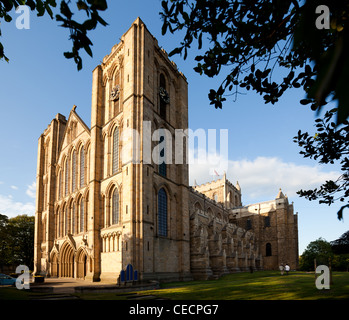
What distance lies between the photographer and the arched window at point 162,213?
29.2 m

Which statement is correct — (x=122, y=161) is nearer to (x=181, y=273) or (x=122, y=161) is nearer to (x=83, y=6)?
(x=181, y=273)

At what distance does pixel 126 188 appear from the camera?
25969 mm

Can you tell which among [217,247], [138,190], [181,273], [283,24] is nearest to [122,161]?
[138,190]

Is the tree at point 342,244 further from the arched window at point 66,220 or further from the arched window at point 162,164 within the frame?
the arched window at point 66,220

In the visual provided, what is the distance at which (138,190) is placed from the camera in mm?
25531

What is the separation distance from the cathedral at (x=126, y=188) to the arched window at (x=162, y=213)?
10 cm

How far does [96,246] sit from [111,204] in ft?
14.2

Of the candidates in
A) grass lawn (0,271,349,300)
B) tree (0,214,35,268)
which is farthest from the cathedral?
tree (0,214,35,268)

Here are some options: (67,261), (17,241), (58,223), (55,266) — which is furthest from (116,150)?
(17,241)

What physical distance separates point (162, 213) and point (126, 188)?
5.70m

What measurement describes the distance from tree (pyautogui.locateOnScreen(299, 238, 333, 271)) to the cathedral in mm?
27725

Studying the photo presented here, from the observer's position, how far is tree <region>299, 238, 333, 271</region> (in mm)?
61147

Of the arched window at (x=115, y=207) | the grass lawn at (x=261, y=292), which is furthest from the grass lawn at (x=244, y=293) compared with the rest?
the arched window at (x=115, y=207)

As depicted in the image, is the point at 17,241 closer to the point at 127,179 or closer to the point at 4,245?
the point at 4,245
